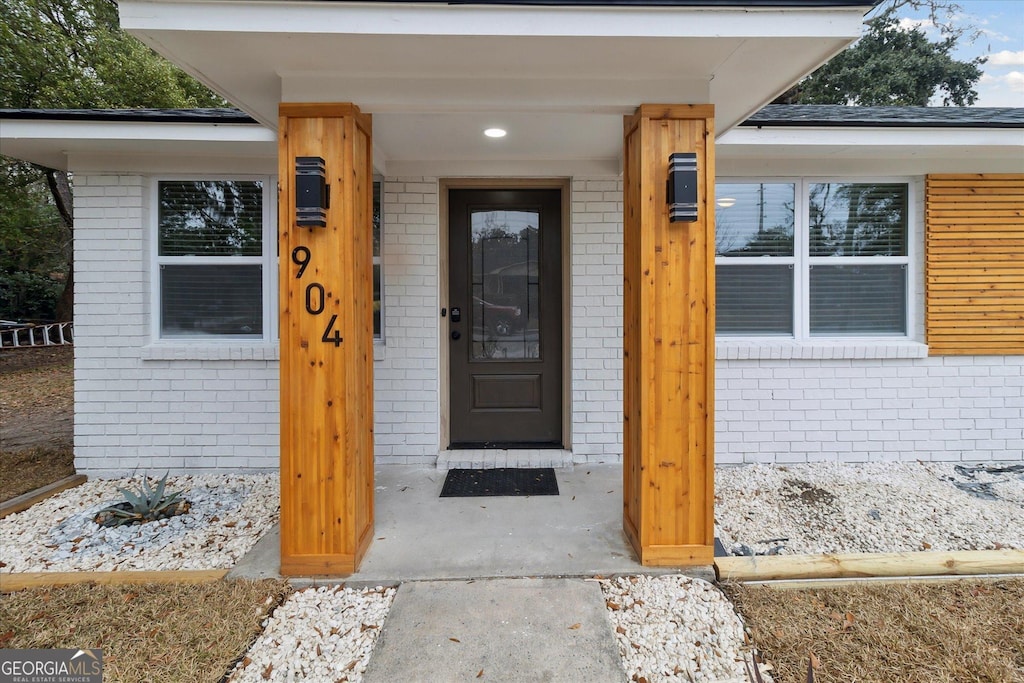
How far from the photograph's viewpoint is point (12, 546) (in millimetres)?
2918

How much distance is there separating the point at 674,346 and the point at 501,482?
1789mm

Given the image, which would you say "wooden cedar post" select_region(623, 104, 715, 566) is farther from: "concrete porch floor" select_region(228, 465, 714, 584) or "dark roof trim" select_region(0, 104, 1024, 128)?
"dark roof trim" select_region(0, 104, 1024, 128)

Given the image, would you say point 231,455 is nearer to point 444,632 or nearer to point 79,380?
point 79,380

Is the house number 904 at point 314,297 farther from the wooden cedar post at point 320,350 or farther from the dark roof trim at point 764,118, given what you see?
the dark roof trim at point 764,118

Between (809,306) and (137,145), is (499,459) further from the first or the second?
(137,145)

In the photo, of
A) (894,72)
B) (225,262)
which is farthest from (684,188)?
(894,72)

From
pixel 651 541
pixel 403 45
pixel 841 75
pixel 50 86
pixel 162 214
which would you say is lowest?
pixel 651 541

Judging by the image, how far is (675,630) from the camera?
2111mm

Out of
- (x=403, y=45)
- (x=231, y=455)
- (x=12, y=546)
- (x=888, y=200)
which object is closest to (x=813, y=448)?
(x=888, y=200)

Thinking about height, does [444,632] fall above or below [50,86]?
below

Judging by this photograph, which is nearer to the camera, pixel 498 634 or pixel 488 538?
pixel 498 634

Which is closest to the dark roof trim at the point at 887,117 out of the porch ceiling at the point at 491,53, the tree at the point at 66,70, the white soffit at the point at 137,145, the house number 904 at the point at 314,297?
the porch ceiling at the point at 491,53

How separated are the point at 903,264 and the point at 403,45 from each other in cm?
432

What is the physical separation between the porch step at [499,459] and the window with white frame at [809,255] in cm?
176
